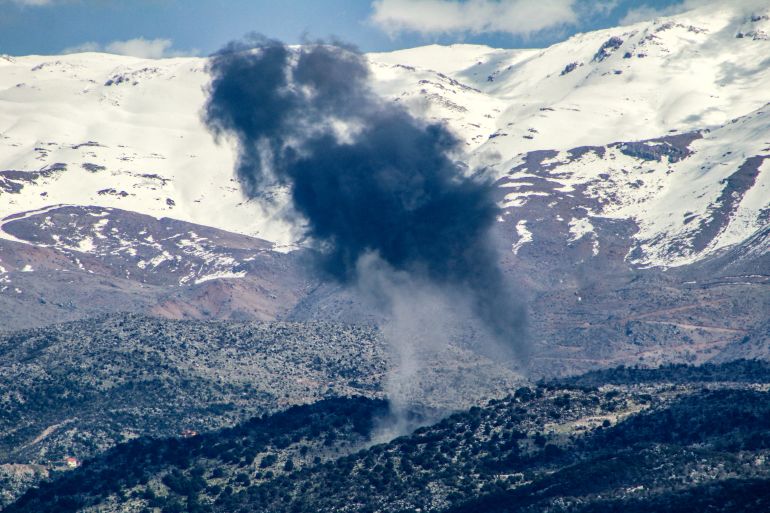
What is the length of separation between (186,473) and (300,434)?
1750cm

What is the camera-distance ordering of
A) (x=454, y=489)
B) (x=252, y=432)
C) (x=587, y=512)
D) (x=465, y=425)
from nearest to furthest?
(x=587, y=512)
(x=454, y=489)
(x=465, y=425)
(x=252, y=432)

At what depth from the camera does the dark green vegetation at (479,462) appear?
478 feet

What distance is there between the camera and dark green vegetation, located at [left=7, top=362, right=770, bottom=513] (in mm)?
145750

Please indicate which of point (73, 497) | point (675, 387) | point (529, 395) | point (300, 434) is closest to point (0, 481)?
point (73, 497)

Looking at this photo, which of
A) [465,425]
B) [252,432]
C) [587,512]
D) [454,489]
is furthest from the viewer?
[252,432]

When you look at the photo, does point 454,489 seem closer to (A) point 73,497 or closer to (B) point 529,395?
(B) point 529,395

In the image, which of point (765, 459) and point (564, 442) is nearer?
point (765, 459)

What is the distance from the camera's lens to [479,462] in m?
166

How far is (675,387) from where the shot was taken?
7741 inches

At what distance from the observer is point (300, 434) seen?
190 m

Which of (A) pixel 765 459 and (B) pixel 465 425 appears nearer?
(A) pixel 765 459

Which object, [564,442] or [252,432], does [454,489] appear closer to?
[564,442]

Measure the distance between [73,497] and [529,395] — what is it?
53.2 metres

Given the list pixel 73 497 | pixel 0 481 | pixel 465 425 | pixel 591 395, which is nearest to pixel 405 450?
pixel 465 425
